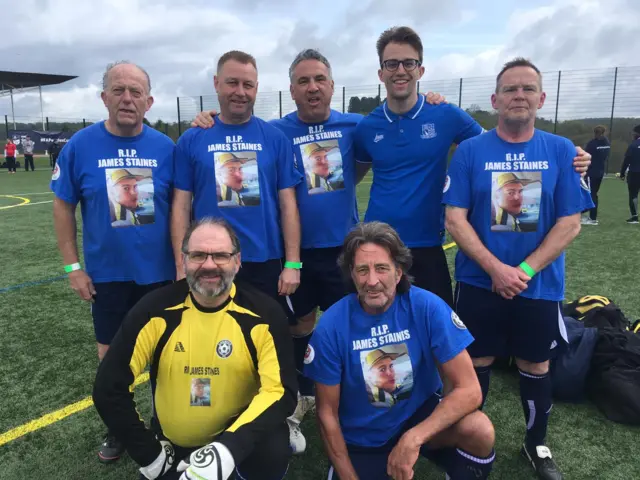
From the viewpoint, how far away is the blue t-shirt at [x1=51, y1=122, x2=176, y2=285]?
99.3 inches

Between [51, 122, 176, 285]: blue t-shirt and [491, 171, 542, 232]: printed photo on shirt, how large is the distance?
5.85 ft

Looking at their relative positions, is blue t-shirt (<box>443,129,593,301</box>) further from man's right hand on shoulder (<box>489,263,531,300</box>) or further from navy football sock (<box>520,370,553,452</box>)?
navy football sock (<box>520,370,553,452</box>)

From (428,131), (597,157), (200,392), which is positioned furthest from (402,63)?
(597,157)

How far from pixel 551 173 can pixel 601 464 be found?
1.63 m

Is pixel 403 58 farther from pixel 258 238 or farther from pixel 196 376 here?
pixel 196 376

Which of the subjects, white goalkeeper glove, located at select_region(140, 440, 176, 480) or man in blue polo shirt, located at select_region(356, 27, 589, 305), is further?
man in blue polo shirt, located at select_region(356, 27, 589, 305)

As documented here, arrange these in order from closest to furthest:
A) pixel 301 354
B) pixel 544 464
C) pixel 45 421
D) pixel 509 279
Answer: pixel 509 279, pixel 544 464, pixel 45 421, pixel 301 354

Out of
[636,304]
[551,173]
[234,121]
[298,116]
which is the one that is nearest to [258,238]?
[234,121]

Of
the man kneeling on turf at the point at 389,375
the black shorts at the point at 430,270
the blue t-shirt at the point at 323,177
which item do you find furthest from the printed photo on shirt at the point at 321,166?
the man kneeling on turf at the point at 389,375

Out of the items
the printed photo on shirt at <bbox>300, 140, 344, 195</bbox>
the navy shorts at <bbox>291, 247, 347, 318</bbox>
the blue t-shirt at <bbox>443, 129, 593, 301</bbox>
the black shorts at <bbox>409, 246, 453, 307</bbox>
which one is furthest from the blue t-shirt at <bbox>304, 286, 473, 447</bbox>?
the printed photo on shirt at <bbox>300, 140, 344, 195</bbox>

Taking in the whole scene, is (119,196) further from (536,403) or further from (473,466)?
(536,403)

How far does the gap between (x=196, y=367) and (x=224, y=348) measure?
0.15 metres

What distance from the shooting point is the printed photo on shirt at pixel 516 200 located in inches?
95.3

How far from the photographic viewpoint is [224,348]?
6.89 ft
